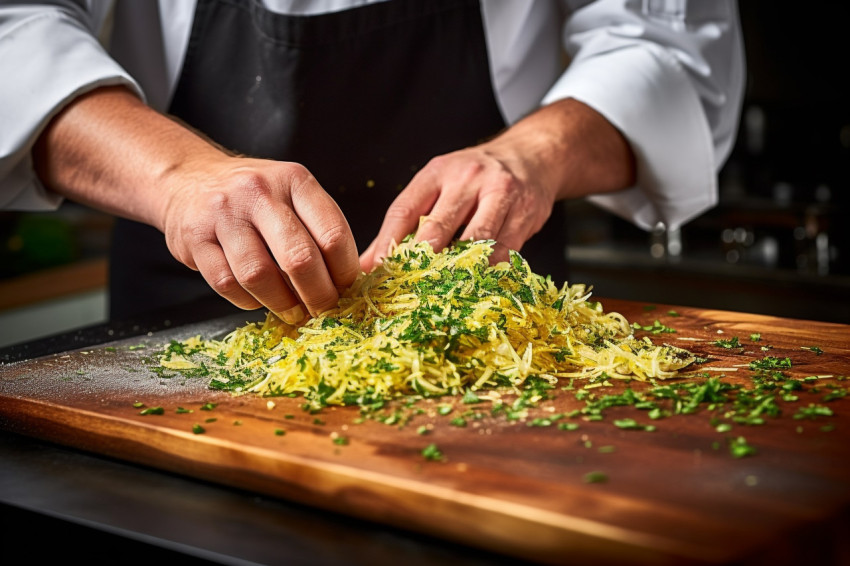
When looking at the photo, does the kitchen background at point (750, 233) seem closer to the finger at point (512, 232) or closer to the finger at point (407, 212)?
the finger at point (512, 232)

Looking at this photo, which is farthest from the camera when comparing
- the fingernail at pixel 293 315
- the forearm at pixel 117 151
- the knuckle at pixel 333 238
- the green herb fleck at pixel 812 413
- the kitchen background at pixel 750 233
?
the kitchen background at pixel 750 233

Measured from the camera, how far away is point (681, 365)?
52.8 inches

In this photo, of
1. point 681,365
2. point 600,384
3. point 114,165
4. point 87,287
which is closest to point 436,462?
point 600,384

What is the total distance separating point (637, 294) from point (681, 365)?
78.8 inches

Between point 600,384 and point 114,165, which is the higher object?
point 114,165

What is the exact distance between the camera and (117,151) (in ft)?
5.44

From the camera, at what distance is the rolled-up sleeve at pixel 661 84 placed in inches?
79.0

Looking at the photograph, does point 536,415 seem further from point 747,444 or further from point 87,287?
point 87,287

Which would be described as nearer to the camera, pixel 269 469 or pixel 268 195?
pixel 269 469

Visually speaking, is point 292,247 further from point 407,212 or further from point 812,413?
point 812,413

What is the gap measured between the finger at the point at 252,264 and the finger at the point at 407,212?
0.97 feet

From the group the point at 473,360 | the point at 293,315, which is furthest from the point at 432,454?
the point at 293,315

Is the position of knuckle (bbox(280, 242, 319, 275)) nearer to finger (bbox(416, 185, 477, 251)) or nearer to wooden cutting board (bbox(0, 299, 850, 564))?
wooden cutting board (bbox(0, 299, 850, 564))

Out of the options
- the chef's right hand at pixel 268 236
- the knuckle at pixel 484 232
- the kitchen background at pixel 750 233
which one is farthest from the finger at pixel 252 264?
the kitchen background at pixel 750 233
